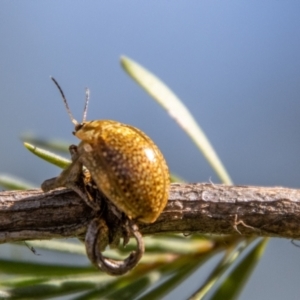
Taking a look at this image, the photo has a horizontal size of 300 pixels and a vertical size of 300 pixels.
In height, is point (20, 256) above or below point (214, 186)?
below

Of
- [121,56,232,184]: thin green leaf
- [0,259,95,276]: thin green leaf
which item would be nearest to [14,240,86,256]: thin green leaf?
[0,259,95,276]: thin green leaf

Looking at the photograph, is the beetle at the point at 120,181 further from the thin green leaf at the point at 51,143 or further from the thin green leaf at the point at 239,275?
the thin green leaf at the point at 51,143

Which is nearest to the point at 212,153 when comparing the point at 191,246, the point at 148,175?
the point at 191,246

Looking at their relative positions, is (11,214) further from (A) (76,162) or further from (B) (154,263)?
(B) (154,263)

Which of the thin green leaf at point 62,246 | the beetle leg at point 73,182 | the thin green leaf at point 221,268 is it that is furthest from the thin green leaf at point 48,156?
the thin green leaf at point 221,268

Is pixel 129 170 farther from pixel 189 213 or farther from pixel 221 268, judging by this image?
pixel 221 268

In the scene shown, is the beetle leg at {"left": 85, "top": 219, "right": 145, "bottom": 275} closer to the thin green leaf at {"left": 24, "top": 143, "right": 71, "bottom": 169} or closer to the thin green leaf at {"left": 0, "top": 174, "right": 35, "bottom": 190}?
the thin green leaf at {"left": 24, "top": 143, "right": 71, "bottom": 169}
